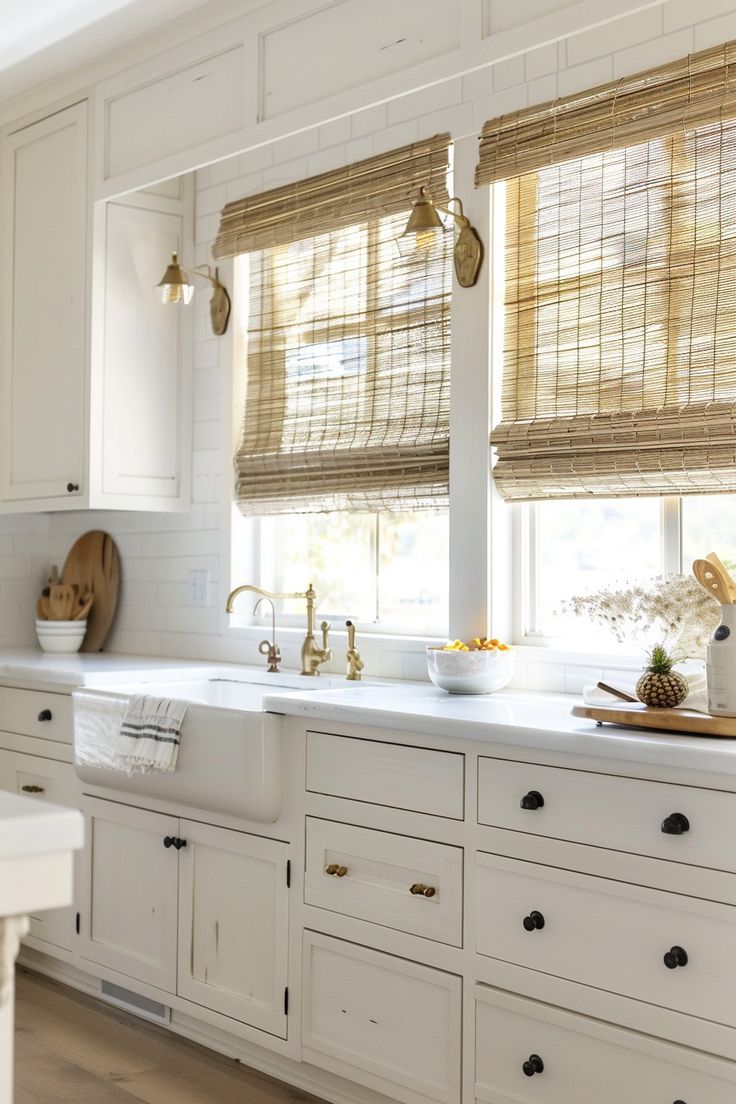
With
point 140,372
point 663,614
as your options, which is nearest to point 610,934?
point 663,614

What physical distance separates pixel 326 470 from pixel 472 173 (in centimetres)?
100

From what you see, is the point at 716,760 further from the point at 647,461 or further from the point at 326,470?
the point at 326,470

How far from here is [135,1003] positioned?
333 centimetres

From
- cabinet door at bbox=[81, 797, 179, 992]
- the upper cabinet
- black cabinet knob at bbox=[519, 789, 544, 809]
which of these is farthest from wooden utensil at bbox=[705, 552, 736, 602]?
the upper cabinet

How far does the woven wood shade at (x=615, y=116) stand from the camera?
2.68 metres

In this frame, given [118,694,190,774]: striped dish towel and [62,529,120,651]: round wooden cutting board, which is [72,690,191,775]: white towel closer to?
[118,694,190,774]: striped dish towel

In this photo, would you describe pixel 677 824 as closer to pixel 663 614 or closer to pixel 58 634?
pixel 663 614

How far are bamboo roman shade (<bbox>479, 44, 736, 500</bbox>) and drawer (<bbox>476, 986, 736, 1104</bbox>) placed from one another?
4.02 feet

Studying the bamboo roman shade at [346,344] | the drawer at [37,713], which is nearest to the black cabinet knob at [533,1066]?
the bamboo roman shade at [346,344]

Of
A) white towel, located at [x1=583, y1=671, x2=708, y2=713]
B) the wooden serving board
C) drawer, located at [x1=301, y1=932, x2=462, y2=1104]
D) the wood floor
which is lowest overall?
the wood floor

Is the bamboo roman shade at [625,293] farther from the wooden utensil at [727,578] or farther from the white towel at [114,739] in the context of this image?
the white towel at [114,739]

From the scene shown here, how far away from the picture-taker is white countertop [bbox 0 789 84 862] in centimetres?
112

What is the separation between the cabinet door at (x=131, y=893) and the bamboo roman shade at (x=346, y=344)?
113 cm

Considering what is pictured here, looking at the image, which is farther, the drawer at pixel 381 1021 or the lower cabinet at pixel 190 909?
the lower cabinet at pixel 190 909
